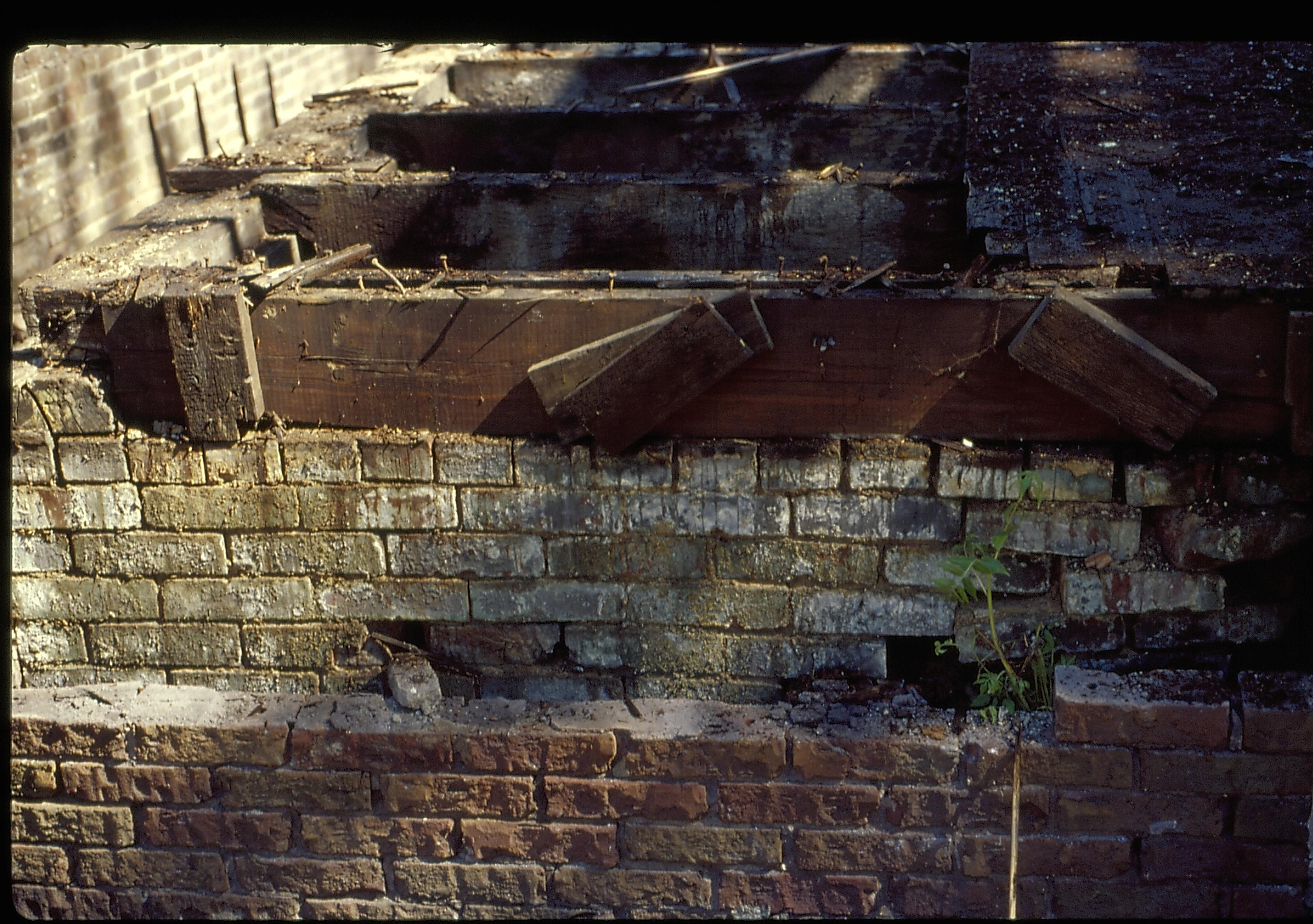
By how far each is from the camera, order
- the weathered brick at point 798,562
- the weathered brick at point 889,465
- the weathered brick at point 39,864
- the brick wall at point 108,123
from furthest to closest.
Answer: the brick wall at point 108,123 < the weathered brick at point 39,864 < the weathered brick at point 798,562 < the weathered brick at point 889,465

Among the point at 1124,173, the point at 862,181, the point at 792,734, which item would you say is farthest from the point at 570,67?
the point at 792,734

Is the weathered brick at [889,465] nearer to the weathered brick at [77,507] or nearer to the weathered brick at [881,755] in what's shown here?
the weathered brick at [881,755]

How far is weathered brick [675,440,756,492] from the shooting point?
275 cm

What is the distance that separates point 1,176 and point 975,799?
2.56 m

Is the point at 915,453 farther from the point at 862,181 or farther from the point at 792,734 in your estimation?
the point at 862,181

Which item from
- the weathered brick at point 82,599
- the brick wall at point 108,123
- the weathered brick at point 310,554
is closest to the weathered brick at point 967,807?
the weathered brick at point 310,554

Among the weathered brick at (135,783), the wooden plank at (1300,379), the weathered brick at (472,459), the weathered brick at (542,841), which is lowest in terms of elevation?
the weathered brick at (542,841)

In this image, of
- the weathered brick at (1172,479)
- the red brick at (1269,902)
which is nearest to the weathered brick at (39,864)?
the weathered brick at (1172,479)

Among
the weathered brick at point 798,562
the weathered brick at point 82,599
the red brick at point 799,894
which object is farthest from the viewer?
the weathered brick at point 82,599

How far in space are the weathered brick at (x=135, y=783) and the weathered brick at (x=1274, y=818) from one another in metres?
2.51

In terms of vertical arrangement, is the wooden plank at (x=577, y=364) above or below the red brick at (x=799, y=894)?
above

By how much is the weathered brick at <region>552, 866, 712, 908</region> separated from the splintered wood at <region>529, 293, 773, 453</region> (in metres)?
1.14

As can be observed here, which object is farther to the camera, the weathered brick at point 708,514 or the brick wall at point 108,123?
the brick wall at point 108,123

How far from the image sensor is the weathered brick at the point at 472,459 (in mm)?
2811
